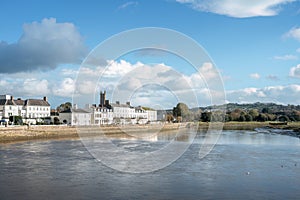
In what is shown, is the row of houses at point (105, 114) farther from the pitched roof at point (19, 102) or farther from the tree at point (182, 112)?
the tree at point (182, 112)

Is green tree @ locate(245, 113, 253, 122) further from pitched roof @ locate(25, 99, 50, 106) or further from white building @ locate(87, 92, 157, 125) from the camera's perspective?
pitched roof @ locate(25, 99, 50, 106)

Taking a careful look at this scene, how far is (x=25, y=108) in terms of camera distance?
255ft

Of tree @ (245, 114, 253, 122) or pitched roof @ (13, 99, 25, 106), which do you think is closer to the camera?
pitched roof @ (13, 99, 25, 106)

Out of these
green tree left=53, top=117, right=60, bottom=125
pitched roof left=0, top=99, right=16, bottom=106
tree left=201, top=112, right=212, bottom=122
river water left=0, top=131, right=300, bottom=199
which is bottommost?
river water left=0, top=131, right=300, bottom=199

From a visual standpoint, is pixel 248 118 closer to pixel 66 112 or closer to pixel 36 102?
pixel 66 112

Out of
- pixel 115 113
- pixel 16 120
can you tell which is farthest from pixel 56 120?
pixel 115 113

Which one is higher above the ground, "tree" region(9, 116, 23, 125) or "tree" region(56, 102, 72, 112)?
"tree" region(56, 102, 72, 112)

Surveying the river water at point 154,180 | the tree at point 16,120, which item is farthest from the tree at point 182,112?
the river water at point 154,180

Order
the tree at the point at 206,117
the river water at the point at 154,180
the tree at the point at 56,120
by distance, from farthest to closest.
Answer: the tree at the point at 206,117, the tree at the point at 56,120, the river water at the point at 154,180

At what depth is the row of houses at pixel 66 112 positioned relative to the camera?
74.6 m

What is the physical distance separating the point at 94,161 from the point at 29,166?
4.33 metres

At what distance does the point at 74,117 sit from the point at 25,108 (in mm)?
10637

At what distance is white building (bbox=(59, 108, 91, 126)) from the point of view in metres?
76.7

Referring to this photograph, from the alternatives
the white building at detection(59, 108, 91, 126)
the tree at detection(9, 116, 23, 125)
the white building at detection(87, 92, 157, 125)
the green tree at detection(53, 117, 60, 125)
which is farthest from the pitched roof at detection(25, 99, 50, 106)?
the tree at detection(9, 116, 23, 125)
